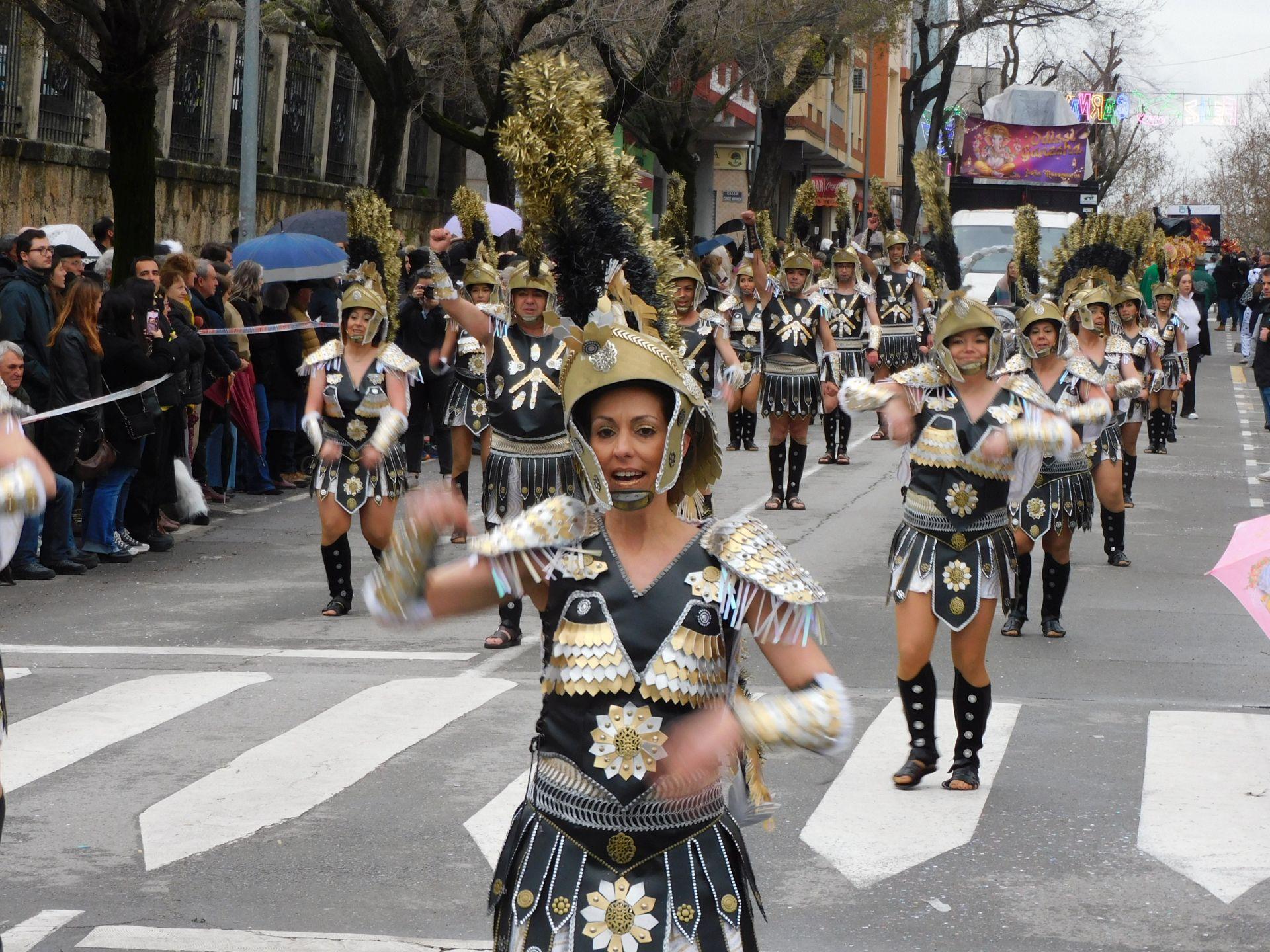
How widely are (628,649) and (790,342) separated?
13.7 meters

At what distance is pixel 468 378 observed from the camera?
1386cm

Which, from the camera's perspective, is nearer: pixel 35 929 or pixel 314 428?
pixel 35 929

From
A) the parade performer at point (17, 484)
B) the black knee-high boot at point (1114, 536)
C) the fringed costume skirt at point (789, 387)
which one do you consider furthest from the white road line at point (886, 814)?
the fringed costume skirt at point (789, 387)

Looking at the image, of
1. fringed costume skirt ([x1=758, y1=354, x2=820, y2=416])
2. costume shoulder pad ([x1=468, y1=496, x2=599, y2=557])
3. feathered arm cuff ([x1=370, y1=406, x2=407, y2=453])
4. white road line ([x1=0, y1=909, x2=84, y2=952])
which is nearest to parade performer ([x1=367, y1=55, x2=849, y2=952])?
costume shoulder pad ([x1=468, y1=496, x2=599, y2=557])

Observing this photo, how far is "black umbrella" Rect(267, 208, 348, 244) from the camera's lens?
19.6 m

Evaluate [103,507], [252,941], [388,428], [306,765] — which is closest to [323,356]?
[388,428]

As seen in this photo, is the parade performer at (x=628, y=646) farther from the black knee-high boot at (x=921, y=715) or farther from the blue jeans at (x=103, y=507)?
the blue jeans at (x=103, y=507)

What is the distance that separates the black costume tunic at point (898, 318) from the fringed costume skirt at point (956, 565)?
47.9 feet

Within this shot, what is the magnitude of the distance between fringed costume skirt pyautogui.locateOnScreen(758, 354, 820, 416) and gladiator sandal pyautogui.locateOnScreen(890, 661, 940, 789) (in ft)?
29.8

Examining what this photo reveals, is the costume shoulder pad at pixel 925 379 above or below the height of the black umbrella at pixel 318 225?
below

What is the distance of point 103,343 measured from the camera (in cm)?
1289

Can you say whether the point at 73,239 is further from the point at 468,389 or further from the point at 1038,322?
the point at 1038,322

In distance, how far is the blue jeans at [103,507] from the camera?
509 inches

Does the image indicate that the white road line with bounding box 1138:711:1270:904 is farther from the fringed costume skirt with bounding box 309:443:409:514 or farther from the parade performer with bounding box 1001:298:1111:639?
the fringed costume skirt with bounding box 309:443:409:514
